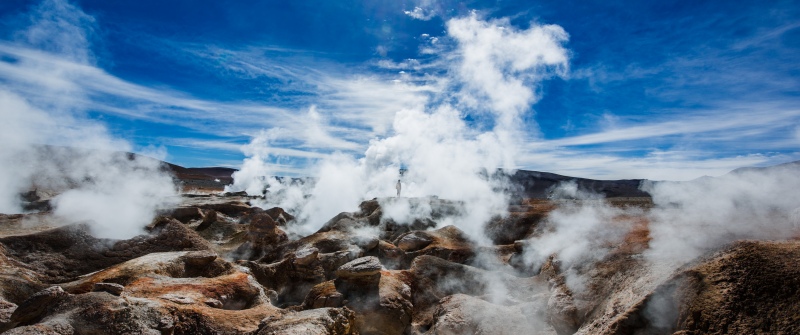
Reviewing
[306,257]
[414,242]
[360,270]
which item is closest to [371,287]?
Result: [360,270]

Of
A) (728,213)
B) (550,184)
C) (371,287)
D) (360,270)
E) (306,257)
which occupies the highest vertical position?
(550,184)

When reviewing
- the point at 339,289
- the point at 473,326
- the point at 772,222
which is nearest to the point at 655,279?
the point at 772,222

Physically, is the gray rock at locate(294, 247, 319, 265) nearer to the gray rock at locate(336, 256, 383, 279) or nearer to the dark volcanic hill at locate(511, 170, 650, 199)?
the gray rock at locate(336, 256, 383, 279)

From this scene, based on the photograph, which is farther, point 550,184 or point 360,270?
point 550,184

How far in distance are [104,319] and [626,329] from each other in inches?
367

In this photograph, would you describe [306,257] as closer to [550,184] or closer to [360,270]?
[360,270]

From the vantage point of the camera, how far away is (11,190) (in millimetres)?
30859

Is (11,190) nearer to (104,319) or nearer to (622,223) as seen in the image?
(104,319)

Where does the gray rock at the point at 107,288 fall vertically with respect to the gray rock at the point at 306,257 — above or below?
above

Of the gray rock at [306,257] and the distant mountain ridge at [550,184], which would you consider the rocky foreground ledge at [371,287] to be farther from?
the distant mountain ridge at [550,184]

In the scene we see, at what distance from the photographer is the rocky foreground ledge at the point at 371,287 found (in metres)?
6.83

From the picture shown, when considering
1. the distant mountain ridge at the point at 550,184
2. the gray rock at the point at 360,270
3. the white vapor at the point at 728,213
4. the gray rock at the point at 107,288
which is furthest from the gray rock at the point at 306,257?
the distant mountain ridge at the point at 550,184

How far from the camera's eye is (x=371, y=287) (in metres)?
12.5

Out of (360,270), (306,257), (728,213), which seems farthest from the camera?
(306,257)
